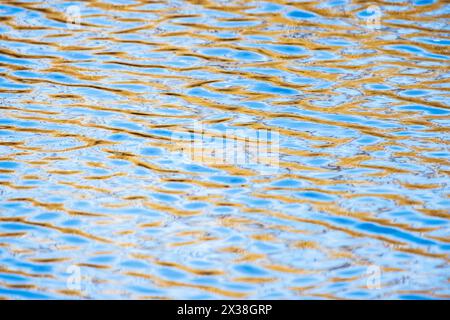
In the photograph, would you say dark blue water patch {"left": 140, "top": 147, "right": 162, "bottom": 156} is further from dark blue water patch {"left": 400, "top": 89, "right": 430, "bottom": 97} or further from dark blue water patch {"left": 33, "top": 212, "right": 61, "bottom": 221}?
dark blue water patch {"left": 400, "top": 89, "right": 430, "bottom": 97}

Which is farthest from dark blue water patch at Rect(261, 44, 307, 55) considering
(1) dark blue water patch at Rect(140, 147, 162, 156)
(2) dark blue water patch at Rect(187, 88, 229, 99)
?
(1) dark blue water patch at Rect(140, 147, 162, 156)

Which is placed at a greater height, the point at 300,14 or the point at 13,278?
the point at 300,14

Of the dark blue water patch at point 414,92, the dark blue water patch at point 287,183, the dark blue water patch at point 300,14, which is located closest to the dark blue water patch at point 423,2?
the dark blue water patch at point 300,14

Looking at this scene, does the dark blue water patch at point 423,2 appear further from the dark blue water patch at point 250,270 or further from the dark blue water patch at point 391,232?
the dark blue water patch at point 250,270

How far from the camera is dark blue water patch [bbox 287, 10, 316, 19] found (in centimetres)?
930

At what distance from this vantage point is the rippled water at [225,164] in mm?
5246

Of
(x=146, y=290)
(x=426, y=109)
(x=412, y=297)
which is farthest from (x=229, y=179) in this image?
(x=426, y=109)

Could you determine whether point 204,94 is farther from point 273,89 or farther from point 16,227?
point 16,227

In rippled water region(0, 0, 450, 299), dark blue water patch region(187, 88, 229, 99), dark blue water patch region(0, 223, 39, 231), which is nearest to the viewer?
rippled water region(0, 0, 450, 299)

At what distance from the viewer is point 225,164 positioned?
21.8 feet

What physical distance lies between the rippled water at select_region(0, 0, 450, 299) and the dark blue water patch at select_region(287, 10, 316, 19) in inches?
1.2

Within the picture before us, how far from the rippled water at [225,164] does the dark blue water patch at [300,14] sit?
0.10ft

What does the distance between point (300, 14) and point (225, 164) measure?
11.0ft
